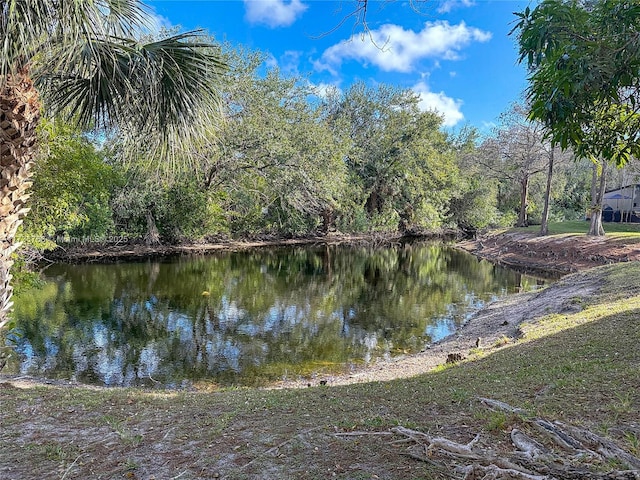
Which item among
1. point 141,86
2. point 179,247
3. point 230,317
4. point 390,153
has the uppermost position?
point 390,153

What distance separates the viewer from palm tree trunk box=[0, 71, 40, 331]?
14.8ft

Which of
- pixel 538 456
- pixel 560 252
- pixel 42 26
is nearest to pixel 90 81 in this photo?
pixel 42 26

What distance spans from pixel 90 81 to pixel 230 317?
332 inches

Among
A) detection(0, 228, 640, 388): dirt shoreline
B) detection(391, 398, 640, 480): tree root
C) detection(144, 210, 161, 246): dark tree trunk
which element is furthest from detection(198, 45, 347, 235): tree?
detection(391, 398, 640, 480): tree root

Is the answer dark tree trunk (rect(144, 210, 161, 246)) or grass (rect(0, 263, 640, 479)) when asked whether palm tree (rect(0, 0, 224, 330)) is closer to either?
grass (rect(0, 263, 640, 479))

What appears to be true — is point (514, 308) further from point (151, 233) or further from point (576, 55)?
point (151, 233)

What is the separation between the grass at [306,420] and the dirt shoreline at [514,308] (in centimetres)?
254

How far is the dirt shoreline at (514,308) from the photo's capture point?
8031mm

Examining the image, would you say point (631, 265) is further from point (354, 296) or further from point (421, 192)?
point (421, 192)

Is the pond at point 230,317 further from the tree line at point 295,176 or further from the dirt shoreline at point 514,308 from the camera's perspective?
the tree line at point 295,176

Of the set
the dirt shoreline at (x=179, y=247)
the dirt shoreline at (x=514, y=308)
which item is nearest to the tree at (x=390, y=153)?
the dirt shoreline at (x=179, y=247)

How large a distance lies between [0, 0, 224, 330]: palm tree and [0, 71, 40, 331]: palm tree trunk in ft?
0.03

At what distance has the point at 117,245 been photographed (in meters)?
24.2

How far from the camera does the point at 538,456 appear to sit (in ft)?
8.40
